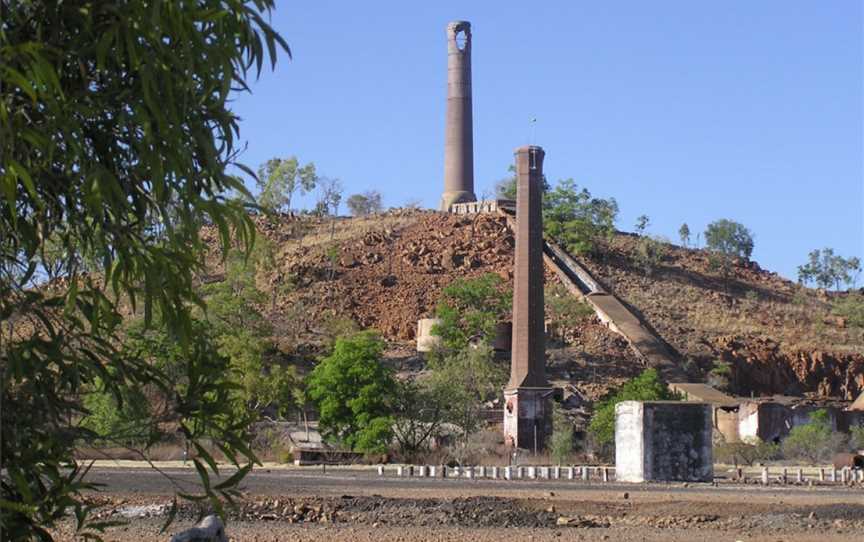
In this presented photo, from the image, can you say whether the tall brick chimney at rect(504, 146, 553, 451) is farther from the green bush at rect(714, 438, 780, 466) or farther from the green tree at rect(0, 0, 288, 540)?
the green tree at rect(0, 0, 288, 540)

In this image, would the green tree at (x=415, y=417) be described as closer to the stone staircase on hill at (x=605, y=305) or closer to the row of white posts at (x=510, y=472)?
the row of white posts at (x=510, y=472)

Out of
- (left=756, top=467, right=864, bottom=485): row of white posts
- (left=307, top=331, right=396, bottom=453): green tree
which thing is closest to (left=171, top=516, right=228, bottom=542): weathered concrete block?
(left=756, top=467, right=864, bottom=485): row of white posts

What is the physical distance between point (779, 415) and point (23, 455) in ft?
187

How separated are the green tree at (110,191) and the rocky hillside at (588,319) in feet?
193

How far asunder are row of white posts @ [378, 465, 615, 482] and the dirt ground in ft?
24.0

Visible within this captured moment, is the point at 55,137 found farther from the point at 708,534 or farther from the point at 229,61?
the point at 708,534

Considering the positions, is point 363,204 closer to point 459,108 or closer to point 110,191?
point 459,108

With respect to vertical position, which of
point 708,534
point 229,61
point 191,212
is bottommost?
point 708,534

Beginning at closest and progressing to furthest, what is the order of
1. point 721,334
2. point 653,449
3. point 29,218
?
point 29,218 → point 653,449 → point 721,334

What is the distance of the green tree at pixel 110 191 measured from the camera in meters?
8.70

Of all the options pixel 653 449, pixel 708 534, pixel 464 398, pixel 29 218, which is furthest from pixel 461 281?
pixel 29 218

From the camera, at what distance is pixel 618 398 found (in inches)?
2323

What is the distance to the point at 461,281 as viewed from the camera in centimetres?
7794

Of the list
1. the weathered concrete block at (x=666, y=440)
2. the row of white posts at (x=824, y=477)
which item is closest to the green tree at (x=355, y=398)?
the weathered concrete block at (x=666, y=440)
